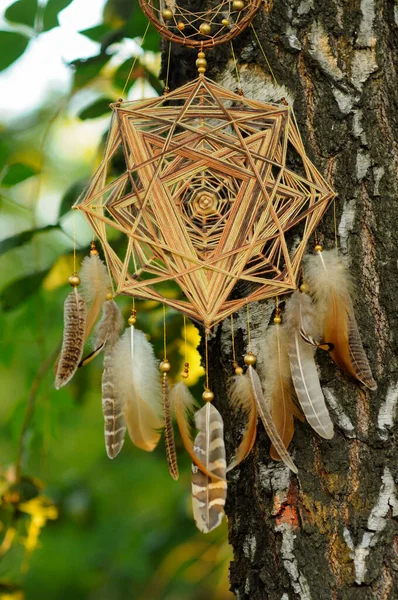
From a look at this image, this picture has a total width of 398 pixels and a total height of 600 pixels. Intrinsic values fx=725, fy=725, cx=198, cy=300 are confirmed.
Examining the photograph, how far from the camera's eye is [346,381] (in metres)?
0.91

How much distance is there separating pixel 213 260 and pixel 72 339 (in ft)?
0.67

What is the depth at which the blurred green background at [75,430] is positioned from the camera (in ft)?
4.38

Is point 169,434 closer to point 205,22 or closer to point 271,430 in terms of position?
point 271,430

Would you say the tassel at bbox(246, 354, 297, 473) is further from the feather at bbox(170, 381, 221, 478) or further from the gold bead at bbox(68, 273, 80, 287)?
the gold bead at bbox(68, 273, 80, 287)

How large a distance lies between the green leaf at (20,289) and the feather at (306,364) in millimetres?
609

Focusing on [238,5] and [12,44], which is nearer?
[238,5]

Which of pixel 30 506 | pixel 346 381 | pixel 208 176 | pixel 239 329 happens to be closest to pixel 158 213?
pixel 208 176

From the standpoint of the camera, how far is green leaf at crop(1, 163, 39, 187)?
1.39m

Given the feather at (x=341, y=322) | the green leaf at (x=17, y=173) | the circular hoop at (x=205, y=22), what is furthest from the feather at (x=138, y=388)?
the green leaf at (x=17, y=173)

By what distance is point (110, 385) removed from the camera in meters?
0.88

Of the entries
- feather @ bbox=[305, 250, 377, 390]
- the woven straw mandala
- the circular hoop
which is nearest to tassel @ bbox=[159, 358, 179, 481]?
the woven straw mandala

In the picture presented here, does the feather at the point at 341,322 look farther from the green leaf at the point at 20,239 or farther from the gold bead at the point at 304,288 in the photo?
the green leaf at the point at 20,239

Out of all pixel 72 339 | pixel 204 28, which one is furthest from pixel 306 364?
A: pixel 204 28

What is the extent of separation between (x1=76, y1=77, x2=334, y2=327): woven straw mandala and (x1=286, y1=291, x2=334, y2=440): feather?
1.9 inches
